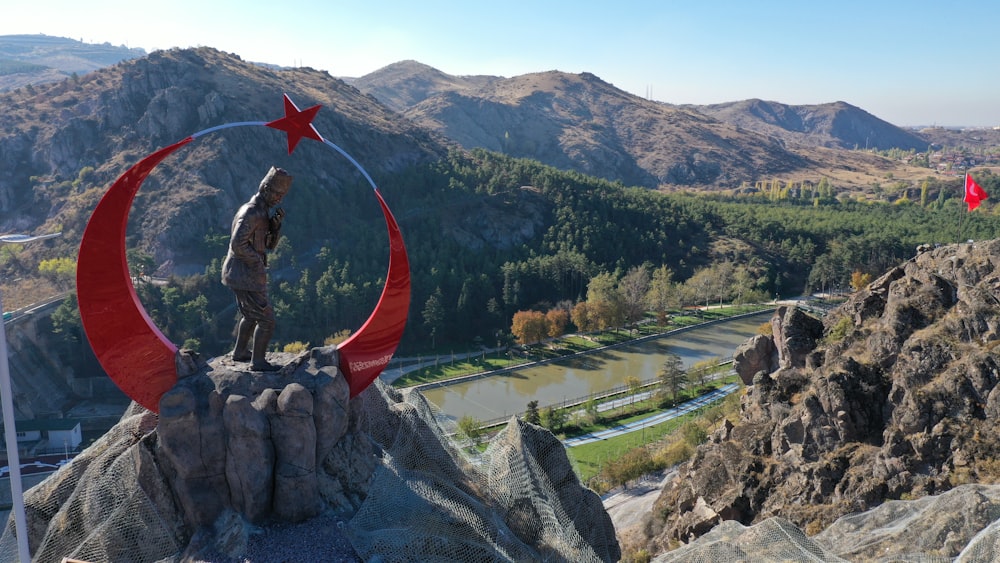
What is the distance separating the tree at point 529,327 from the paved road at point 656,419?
9.77 metres

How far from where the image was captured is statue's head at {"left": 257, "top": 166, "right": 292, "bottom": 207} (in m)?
9.38

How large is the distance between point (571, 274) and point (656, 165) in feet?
236

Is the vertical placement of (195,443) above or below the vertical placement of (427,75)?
below

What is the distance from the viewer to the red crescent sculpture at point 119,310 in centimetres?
949

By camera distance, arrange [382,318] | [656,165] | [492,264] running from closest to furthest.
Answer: [382,318]
[492,264]
[656,165]

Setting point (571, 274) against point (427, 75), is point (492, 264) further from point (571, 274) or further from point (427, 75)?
point (427, 75)

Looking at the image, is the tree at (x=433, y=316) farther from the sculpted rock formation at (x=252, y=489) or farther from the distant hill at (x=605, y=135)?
the distant hill at (x=605, y=135)

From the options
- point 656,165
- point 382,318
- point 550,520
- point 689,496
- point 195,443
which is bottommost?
point 689,496

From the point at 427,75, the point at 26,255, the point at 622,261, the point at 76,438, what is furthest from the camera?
the point at 427,75

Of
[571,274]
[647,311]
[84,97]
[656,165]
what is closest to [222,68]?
[84,97]

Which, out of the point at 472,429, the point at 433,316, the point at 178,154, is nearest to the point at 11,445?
the point at 472,429

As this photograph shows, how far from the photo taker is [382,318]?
1062 centimetres

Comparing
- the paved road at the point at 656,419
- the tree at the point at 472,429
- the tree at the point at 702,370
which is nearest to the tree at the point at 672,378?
the paved road at the point at 656,419

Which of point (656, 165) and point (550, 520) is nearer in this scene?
point (550, 520)
